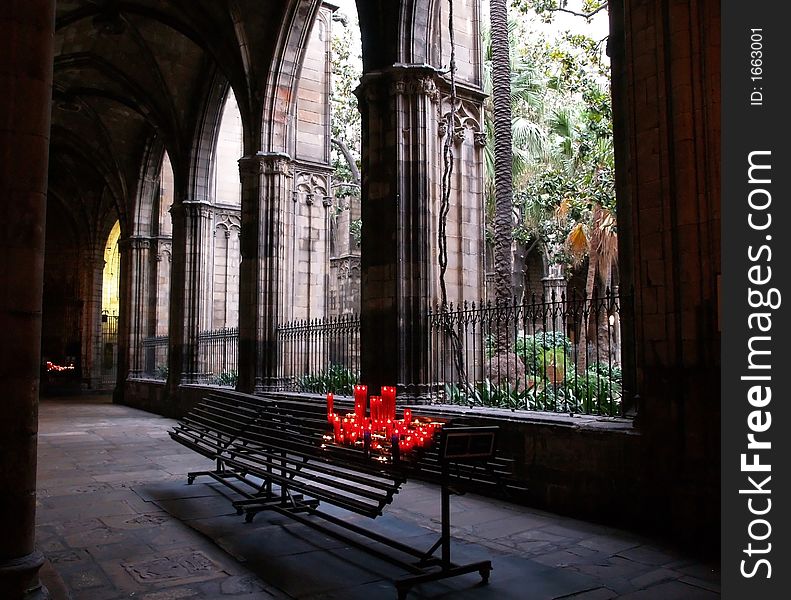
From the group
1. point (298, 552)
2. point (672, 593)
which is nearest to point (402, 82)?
point (298, 552)

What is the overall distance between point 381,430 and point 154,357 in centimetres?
1561

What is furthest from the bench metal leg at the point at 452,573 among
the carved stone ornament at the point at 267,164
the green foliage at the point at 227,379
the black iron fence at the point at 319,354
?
the green foliage at the point at 227,379

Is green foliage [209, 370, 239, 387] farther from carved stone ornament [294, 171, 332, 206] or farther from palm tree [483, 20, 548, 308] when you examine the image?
palm tree [483, 20, 548, 308]

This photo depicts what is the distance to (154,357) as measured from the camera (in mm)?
19406

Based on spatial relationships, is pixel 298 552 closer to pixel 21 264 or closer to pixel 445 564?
pixel 445 564

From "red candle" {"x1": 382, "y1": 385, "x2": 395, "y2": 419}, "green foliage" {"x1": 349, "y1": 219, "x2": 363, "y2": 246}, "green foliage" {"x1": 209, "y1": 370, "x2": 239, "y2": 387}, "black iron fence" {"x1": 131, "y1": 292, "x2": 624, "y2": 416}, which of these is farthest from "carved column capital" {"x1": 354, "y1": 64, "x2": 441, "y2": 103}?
"green foliage" {"x1": 349, "y1": 219, "x2": 363, "y2": 246}

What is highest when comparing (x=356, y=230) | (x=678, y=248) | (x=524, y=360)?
(x=356, y=230)

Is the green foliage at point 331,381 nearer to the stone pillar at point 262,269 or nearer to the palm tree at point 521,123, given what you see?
the stone pillar at point 262,269

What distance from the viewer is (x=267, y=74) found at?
40.9ft

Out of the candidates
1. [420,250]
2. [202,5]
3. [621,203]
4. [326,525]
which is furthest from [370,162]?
[202,5]

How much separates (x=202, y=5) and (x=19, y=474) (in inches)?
473

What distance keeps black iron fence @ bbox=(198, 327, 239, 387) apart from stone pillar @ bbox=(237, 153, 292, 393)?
1.89 m

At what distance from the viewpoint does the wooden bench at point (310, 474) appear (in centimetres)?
402

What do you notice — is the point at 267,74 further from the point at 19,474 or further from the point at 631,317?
the point at 19,474
